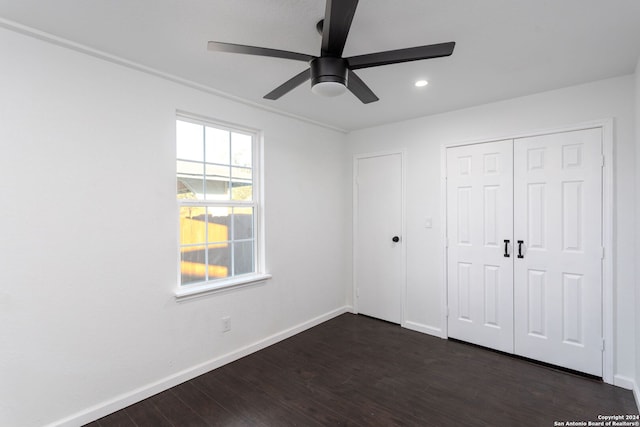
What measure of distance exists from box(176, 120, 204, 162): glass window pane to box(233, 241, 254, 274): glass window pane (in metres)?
0.93

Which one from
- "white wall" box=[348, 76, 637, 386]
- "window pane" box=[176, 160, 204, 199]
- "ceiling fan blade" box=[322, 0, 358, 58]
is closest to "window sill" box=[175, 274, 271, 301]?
"window pane" box=[176, 160, 204, 199]

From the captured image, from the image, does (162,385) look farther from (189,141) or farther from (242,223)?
(189,141)

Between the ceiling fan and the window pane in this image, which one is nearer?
the ceiling fan

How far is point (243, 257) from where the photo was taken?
316 cm

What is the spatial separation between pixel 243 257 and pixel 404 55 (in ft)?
7.77

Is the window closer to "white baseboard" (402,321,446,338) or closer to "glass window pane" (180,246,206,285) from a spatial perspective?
"glass window pane" (180,246,206,285)

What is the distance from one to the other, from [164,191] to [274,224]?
1180mm

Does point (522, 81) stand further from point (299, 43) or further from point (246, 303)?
point (246, 303)

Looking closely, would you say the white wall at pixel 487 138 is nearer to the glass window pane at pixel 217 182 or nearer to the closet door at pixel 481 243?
the closet door at pixel 481 243

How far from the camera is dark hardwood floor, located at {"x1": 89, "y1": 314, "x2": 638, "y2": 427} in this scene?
2113 mm

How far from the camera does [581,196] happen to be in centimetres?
267

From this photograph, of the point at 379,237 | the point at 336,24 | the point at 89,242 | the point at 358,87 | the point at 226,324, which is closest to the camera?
the point at 336,24

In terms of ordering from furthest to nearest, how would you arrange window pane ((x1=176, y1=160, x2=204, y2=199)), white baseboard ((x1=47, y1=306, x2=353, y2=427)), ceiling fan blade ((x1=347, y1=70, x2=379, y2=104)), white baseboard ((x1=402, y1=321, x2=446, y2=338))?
white baseboard ((x1=402, y1=321, x2=446, y2=338)), window pane ((x1=176, y1=160, x2=204, y2=199)), white baseboard ((x1=47, y1=306, x2=353, y2=427)), ceiling fan blade ((x1=347, y1=70, x2=379, y2=104))

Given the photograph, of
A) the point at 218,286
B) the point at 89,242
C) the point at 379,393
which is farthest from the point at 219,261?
the point at 379,393
